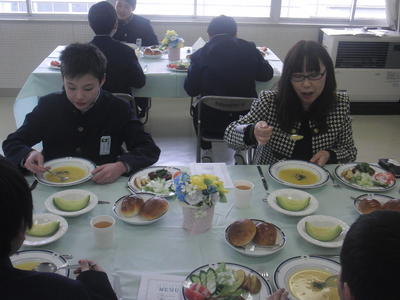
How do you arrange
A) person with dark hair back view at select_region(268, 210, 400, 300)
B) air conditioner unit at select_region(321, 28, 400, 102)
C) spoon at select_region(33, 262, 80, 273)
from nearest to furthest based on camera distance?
1. person with dark hair back view at select_region(268, 210, 400, 300)
2. spoon at select_region(33, 262, 80, 273)
3. air conditioner unit at select_region(321, 28, 400, 102)

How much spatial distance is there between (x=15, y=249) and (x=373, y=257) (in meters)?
0.72

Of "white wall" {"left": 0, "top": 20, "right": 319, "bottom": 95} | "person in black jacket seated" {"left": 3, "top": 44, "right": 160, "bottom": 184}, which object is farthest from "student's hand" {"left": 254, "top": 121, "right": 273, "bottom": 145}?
"white wall" {"left": 0, "top": 20, "right": 319, "bottom": 95}

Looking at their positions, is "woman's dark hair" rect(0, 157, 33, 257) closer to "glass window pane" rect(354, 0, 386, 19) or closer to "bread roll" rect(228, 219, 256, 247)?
"bread roll" rect(228, 219, 256, 247)

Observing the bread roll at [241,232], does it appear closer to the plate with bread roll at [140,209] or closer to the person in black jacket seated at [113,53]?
the plate with bread roll at [140,209]

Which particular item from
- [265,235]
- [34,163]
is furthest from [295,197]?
[34,163]

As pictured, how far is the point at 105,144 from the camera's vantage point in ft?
6.82

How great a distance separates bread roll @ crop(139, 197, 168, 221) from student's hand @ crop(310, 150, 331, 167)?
2.62ft

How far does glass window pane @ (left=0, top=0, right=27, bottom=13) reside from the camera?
4902 mm

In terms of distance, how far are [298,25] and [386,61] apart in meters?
1.07

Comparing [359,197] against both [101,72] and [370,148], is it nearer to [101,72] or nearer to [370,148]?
[101,72]

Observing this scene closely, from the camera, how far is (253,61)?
3086 millimetres

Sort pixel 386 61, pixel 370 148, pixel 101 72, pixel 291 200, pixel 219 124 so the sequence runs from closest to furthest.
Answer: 1. pixel 291 200
2. pixel 101 72
3. pixel 219 124
4. pixel 370 148
5. pixel 386 61

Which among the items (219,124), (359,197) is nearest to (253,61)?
(219,124)

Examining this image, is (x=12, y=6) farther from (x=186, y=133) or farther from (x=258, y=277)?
(x=258, y=277)
